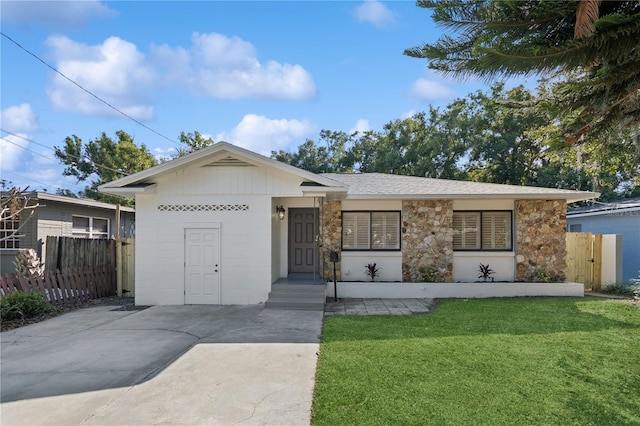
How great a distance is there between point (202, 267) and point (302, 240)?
3.30 meters

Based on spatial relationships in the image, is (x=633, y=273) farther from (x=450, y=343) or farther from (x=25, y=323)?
(x=25, y=323)

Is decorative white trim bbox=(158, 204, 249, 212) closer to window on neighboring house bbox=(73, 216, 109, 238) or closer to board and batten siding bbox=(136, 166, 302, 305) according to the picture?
board and batten siding bbox=(136, 166, 302, 305)

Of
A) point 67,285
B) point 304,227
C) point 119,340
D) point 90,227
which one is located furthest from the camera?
point 90,227

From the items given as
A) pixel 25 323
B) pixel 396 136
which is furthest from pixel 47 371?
pixel 396 136

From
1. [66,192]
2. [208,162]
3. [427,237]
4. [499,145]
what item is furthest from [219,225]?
[66,192]

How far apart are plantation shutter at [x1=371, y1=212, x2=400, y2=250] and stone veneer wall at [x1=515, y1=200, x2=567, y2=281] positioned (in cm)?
357

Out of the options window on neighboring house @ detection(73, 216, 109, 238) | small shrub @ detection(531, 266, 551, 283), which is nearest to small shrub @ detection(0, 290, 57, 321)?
window on neighboring house @ detection(73, 216, 109, 238)

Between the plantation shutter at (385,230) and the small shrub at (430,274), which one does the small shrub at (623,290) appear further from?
the plantation shutter at (385,230)

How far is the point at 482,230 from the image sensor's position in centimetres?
1170

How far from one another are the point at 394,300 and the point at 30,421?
8.26 metres

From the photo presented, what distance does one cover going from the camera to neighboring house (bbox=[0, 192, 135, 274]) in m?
12.7

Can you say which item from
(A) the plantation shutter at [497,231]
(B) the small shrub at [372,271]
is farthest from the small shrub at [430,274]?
(A) the plantation shutter at [497,231]

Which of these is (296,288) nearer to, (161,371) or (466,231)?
(161,371)

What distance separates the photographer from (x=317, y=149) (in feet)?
101
